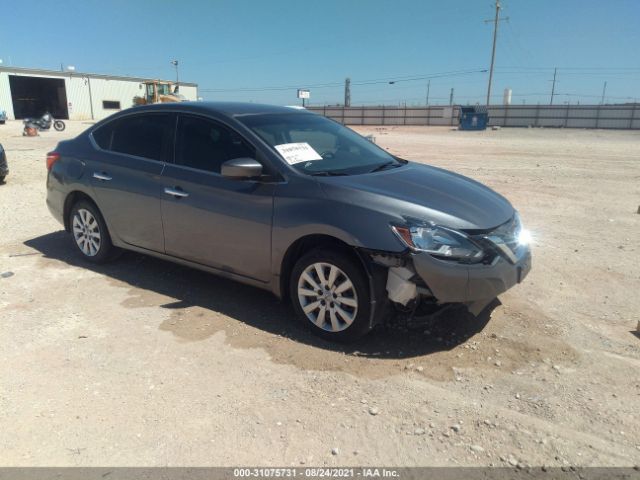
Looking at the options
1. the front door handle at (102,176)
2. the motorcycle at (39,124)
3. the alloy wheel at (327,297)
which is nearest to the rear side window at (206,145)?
the front door handle at (102,176)

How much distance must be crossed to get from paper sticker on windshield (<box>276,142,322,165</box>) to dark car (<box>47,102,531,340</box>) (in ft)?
0.04

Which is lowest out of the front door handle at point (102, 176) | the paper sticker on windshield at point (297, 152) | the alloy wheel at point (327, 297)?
the alloy wheel at point (327, 297)

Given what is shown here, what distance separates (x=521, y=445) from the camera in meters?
2.64

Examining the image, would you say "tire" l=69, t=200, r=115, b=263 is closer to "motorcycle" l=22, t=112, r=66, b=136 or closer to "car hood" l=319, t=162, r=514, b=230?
"car hood" l=319, t=162, r=514, b=230

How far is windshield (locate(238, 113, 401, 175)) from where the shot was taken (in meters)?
4.01

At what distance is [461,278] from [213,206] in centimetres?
211

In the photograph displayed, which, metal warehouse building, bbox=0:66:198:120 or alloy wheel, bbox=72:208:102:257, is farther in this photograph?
metal warehouse building, bbox=0:66:198:120

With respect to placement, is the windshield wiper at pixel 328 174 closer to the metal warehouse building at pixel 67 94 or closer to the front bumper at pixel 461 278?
the front bumper at pixel 461 278

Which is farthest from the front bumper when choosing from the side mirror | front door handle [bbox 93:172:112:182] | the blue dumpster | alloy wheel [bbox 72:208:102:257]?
the blue dumpster

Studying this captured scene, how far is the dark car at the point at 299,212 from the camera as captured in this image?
335 cm

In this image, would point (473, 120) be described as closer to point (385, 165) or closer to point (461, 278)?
point (385, 165)

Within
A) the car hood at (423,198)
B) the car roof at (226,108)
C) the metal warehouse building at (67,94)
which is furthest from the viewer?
the metal warehouse building at (67,94)

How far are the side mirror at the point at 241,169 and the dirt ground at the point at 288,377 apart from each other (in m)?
1.23

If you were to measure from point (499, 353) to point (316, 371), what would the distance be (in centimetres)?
136
